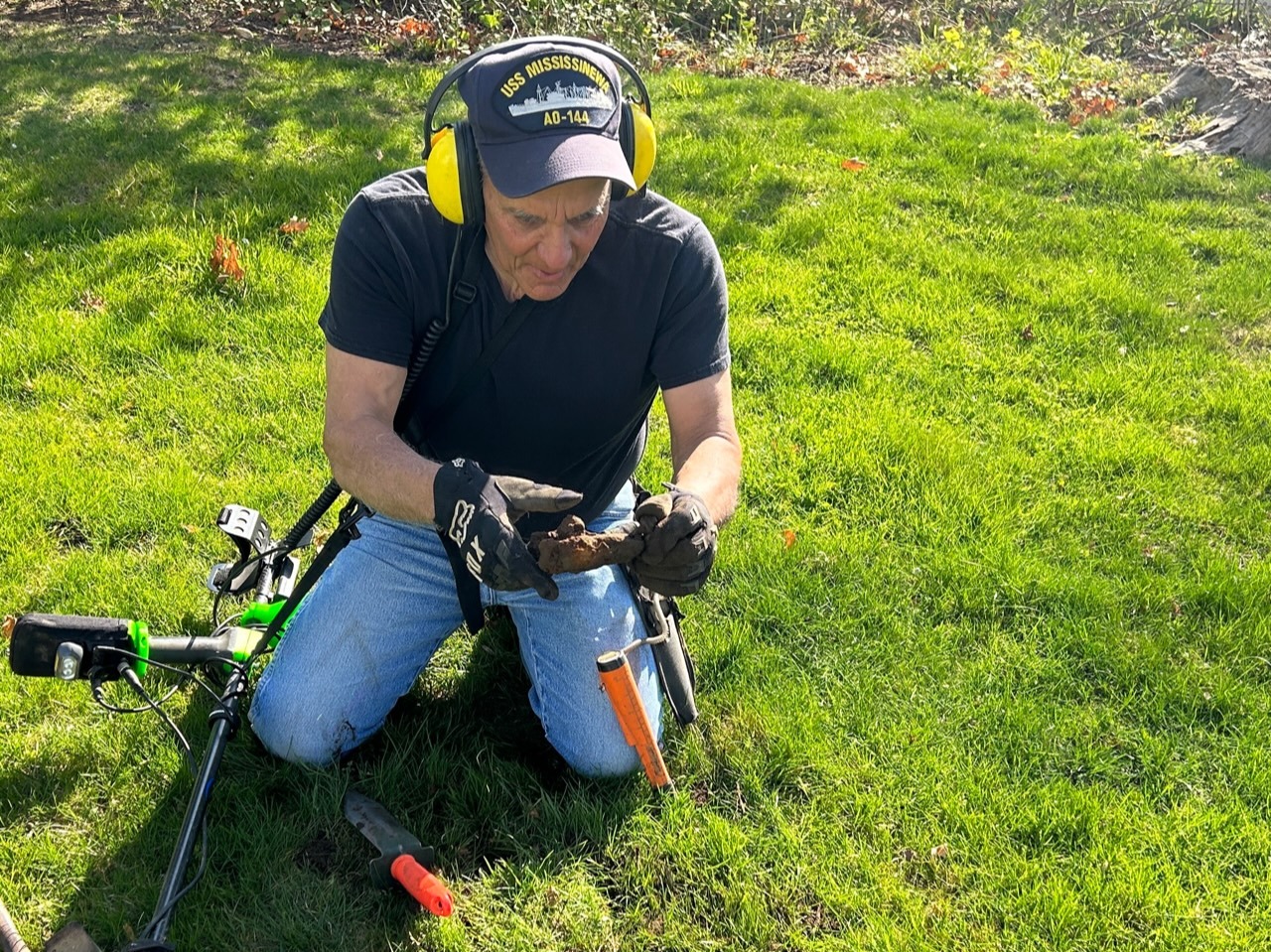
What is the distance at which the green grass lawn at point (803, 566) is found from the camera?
8.82 ft

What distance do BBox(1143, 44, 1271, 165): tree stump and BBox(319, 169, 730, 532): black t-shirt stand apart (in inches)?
233

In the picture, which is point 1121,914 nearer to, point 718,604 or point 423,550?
point 718,604

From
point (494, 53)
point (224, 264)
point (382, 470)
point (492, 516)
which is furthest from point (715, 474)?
point (224, 264)

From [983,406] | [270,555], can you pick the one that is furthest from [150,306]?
[983,406]

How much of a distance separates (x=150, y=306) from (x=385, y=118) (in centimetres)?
281

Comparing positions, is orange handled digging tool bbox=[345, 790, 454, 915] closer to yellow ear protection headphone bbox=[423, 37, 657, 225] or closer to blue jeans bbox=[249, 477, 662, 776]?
blue jeans bbox=[249, 477, 662, 776]

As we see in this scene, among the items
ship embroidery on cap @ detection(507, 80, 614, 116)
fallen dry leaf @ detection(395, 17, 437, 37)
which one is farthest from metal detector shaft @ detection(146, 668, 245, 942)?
fallen dry leaf @ detection(395, 17, 437, 37)

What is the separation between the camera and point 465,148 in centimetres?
243

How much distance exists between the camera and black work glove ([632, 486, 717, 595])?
2.44 meters

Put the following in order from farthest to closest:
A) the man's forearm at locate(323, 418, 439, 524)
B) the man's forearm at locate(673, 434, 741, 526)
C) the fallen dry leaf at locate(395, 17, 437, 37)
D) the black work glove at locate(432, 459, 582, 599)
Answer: the fallen dry leaf at locate(395, 17, 437, 37) < the man's forearm at locate(673, 434, 741, 526) < the man's forearm at locate(323, 418, 439, 524) < the black work glove at locate(432, 459, 582, 599)

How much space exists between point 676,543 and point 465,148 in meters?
1.06

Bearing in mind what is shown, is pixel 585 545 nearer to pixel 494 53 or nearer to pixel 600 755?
pixel 600 755

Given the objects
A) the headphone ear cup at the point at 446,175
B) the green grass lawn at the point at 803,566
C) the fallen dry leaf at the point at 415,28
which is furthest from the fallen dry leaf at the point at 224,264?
the fallen dry leaf at the point at 415,28

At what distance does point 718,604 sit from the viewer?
11.8 feet
